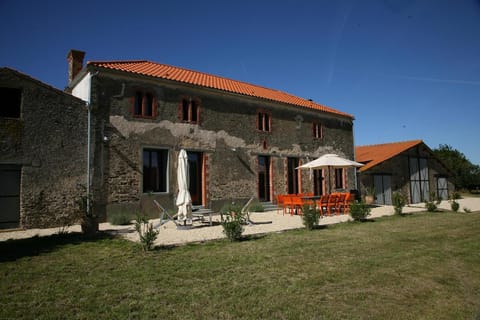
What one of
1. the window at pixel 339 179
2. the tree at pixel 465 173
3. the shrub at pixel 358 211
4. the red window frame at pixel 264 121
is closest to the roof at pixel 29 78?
the red window frame at pixel 264 121

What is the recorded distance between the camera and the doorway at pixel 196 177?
529 inches

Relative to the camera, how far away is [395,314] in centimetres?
301

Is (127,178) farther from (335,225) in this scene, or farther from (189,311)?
(189,311)

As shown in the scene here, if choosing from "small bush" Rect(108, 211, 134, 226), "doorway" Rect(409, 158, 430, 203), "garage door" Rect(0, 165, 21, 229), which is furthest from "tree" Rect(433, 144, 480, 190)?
"garage door" Rect(0, 165, 21, 229)

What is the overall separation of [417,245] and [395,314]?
12.3 ft

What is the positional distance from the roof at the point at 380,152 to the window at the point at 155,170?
13.1 metres

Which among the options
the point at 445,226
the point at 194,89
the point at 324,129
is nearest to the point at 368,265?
the point at 445,226

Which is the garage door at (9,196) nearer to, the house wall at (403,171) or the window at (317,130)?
the window at (317,130)

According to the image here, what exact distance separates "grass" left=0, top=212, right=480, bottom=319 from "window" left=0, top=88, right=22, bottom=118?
475 centimetres

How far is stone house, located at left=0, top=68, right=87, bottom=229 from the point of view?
9.42 meters

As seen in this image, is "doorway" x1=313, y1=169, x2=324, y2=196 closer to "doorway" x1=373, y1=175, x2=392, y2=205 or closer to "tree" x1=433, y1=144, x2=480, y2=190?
"doorway" x1=373, y1=175, x2=392, y2=205

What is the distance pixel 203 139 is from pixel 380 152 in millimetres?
15002

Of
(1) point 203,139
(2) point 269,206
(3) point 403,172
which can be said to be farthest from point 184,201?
(3) point 403,172

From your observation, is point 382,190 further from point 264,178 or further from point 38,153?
point 38,153
